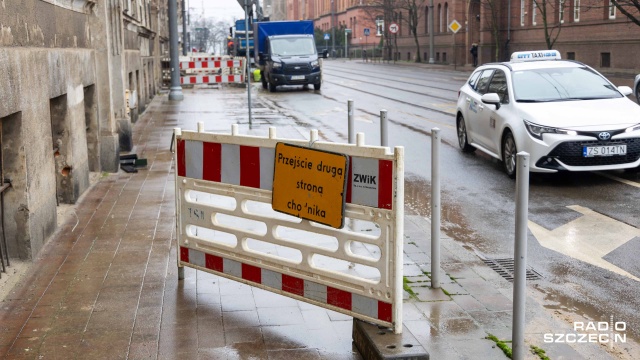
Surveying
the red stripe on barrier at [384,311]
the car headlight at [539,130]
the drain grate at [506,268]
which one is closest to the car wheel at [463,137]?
the car headlight at [539,130]

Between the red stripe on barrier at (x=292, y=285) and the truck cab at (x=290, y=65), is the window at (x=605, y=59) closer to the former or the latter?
the truck cab at (x=290, y=65)

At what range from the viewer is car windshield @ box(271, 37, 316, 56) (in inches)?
1503

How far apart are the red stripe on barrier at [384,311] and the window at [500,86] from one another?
8.14 meters

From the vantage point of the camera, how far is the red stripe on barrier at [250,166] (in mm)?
6141

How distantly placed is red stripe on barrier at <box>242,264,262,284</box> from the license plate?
6478mm

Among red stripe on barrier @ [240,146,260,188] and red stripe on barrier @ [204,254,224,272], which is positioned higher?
red stripe on barrier @ [240,146,260,188]

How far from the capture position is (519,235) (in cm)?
516

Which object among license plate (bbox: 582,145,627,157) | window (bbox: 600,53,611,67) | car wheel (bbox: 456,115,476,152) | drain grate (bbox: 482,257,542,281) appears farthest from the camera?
window (bbox: 600,53,611,67)

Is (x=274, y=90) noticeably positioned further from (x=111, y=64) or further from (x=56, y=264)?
(x=56, y=264)

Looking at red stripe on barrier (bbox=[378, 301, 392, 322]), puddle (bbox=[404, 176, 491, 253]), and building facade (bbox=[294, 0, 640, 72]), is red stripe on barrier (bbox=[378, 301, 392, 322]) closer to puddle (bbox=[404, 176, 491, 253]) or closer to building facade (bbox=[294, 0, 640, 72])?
puddle (bbox=[404, 176, 491, 253])

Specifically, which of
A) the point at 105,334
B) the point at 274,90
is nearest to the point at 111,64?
the point at 105,334

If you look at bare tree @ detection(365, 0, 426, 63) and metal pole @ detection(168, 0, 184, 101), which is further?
bare tree @ detection(365, 0, 426, 63)

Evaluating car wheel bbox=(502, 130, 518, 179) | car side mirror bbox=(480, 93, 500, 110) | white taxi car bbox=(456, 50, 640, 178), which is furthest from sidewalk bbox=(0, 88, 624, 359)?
car side mirror bbox=(480, 93, 500, 110)

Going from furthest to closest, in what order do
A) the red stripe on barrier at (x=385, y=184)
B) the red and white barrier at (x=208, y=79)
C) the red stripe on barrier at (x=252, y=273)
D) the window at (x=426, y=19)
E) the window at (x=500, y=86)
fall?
the window at (x=426, y=19) < the red and white barrier at (x=208, y=79) < the window at (x=500, y=86) < the red stripe on barrier at (x=252, y=273) < the red stripe on barrier at (x=385, y=184)
